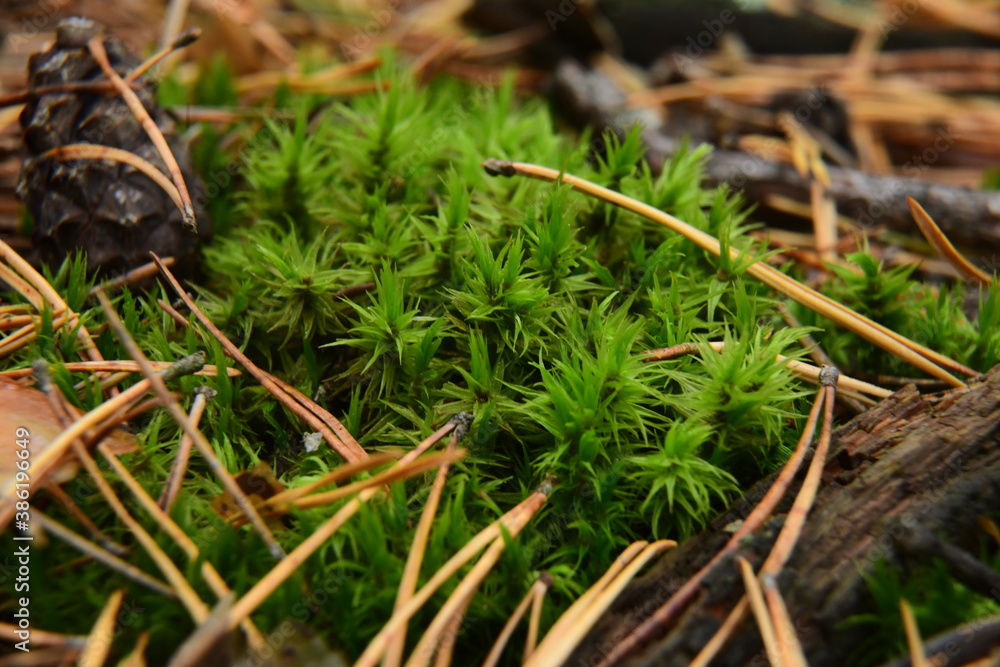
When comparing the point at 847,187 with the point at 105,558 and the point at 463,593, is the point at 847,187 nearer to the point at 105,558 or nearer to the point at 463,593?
the point at 463,593

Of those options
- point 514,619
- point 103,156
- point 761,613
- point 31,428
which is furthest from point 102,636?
point 103,156

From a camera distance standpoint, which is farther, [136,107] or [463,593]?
[136,107]

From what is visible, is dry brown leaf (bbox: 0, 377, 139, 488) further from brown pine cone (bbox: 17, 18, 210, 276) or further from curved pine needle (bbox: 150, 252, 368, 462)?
brown pine cone (bbox: 17, 18, 210, 276)

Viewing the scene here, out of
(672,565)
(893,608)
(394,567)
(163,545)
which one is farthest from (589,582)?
(163,545)

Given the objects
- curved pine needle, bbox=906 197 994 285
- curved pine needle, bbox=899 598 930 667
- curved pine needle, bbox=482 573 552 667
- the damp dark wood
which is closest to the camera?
curved pine needle, bbox=899 598 930 667

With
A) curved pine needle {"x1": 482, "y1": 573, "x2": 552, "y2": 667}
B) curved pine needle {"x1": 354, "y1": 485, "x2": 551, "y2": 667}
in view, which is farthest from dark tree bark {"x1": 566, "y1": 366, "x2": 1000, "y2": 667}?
curved pine needle {"x1": 354, "y1": 485, "x2": 551, "y2": 667}

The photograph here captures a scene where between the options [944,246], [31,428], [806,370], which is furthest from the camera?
[944,246]

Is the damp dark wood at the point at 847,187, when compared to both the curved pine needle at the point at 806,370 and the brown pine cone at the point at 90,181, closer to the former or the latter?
the curved pine needle at the point at 806,370
